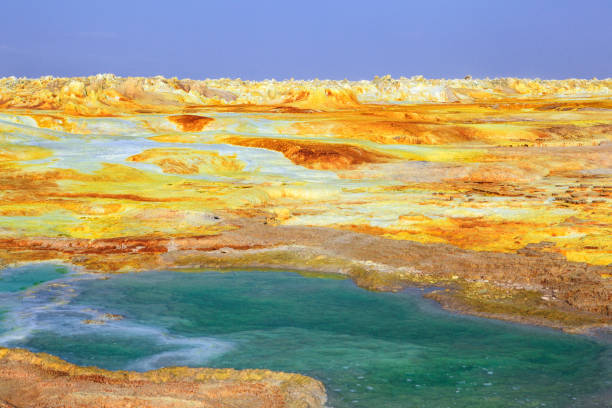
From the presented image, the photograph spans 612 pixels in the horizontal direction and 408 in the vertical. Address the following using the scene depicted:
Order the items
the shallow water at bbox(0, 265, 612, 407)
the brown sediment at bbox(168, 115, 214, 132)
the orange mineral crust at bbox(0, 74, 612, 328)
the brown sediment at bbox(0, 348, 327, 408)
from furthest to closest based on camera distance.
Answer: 1. the brown sediment at bbox(168, 115, 214, 132)
2. the orange mineral crust at bbox(0, 74, 612, 328)
3. the shallow water at bbox(0, 265, 612, 407)
4. the brown sediment at bbox(0, 348, 327, 408)

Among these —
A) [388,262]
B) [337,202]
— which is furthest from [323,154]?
[388,262]

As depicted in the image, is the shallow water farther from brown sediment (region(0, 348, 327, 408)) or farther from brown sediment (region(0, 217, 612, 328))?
brown sediment (region(0, 217, 612, 328))

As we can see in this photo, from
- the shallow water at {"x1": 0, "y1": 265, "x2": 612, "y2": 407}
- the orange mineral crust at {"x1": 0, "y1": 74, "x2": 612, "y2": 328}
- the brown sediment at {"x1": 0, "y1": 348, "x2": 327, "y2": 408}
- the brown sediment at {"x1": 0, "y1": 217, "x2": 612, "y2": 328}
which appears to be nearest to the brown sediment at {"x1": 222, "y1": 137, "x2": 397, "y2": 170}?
the orange mineral crust at {"x1": 0, "y1": 74, "x2": 612, "y2": 328}

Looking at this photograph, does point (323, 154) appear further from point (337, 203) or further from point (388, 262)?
point (388, 262)

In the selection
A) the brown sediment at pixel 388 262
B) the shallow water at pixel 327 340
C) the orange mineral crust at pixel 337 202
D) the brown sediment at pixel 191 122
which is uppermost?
the brown sediment at pixel 191 122

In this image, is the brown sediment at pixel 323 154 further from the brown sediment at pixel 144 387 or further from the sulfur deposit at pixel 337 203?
the brown sediment at pixel 144 387

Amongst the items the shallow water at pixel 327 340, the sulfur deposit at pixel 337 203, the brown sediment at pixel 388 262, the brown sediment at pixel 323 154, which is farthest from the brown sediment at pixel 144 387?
the brown sediment at pixel 323 154

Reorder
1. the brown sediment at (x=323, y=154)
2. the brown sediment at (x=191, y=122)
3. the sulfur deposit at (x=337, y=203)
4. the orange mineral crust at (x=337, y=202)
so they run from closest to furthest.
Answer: the sulfur deposit at (x=337, y=203), the orange mineral crust at (x=337, y=202), the brown sediment at (x=323, y=154), the brown sediment at (x=191, y=122)
